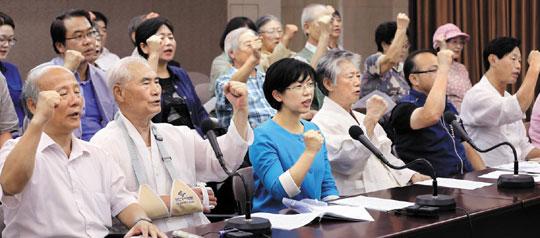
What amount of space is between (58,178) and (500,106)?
2.93 meters

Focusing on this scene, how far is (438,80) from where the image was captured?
4617mm

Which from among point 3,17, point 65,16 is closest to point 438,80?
point 65,16

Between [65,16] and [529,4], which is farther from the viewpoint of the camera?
[529,4]

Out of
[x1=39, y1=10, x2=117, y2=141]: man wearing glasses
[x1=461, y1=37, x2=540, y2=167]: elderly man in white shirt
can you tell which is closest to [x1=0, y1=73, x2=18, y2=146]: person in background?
[x1=39, y1=10, x2=117, y2=141]: man wearing glasses

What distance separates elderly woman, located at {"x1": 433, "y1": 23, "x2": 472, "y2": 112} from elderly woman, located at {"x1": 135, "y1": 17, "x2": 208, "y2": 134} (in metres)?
2.13

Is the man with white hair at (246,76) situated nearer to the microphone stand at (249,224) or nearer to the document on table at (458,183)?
the document on table at (458,183)

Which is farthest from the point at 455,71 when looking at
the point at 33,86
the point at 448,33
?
the point at 33,86

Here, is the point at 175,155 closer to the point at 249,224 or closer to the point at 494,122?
the point at 249,224

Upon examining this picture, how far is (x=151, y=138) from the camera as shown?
11.9ft

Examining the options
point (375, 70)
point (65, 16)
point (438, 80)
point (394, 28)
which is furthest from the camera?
point (394, 28)

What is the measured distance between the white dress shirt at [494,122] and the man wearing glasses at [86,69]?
208cm

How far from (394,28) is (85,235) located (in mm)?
4003

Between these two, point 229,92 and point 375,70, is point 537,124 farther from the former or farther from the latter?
point 229,92

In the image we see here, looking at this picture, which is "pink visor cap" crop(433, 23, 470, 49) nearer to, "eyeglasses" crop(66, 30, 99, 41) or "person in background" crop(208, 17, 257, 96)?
"person in background" crop(208, 17, 257, 96)
